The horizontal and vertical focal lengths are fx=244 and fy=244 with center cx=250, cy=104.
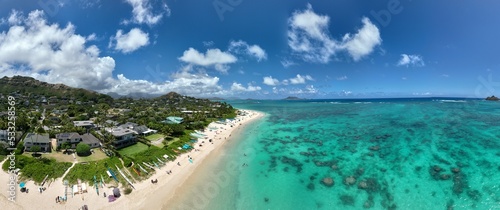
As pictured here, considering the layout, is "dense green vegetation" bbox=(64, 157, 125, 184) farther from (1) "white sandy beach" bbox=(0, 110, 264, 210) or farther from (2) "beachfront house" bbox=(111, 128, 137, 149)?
(2) "beachfront house" bbox=(111, 128, 137, 149)

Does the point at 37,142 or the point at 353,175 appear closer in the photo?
the point at 353,175

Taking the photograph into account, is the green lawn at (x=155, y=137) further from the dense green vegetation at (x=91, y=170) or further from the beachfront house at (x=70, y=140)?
the dense green vegetation at (x=91, y=170)

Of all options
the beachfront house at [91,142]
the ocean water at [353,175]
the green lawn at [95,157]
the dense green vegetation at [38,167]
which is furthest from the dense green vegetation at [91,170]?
the ocean water at [353,175]

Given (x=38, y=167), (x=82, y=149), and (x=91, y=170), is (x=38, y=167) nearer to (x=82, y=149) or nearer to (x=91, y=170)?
(x=91, y=170)

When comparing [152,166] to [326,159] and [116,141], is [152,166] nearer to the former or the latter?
[116,141]

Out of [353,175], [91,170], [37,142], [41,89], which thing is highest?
[41,89]

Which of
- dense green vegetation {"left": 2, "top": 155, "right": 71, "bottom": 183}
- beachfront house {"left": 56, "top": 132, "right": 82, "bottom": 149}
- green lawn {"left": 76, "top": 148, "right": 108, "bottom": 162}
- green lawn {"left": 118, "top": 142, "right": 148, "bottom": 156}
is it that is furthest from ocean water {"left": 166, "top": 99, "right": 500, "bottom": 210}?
beachfront house {"left": 56, "top": 132, "right": 82, "bottom": 149}

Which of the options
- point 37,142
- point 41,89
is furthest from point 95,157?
point 41,89
